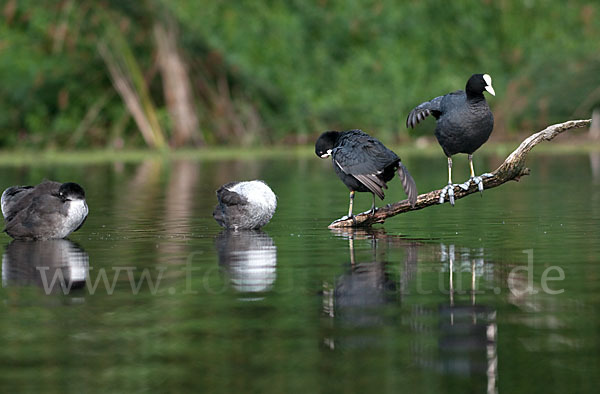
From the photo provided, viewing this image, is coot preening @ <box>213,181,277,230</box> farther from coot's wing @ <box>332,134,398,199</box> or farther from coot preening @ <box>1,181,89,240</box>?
coot preening @ <box>1,181,89,240</box>

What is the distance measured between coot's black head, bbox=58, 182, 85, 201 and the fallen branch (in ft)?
9.35

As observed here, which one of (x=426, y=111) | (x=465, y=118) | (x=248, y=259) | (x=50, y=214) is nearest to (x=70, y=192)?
(x=50, y=214)

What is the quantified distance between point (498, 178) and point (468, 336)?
21.4 feet

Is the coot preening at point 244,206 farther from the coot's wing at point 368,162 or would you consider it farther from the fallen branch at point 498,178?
the coot's wing at point 368,162

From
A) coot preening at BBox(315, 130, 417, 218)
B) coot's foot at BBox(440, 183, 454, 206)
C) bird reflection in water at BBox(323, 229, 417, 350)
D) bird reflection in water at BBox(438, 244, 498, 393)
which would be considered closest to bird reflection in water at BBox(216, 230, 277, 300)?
bird reflection in water at BBox(323, 229, 417, 350)

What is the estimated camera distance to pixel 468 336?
20.3 feet

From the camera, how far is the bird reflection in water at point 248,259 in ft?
27.3

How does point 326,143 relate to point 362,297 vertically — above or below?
above

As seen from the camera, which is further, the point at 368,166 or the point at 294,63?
the point at 294,63

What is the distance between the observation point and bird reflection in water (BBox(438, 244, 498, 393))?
548cm

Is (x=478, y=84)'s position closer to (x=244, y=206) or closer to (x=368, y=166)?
(x=368, y=166)

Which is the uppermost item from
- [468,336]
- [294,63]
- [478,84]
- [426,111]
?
Result: [294,63]

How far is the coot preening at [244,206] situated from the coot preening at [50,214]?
5.61 feet

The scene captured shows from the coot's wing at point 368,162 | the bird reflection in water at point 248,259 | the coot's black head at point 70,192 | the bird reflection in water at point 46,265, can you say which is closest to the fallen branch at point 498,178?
the coot's wing at point 368,162
